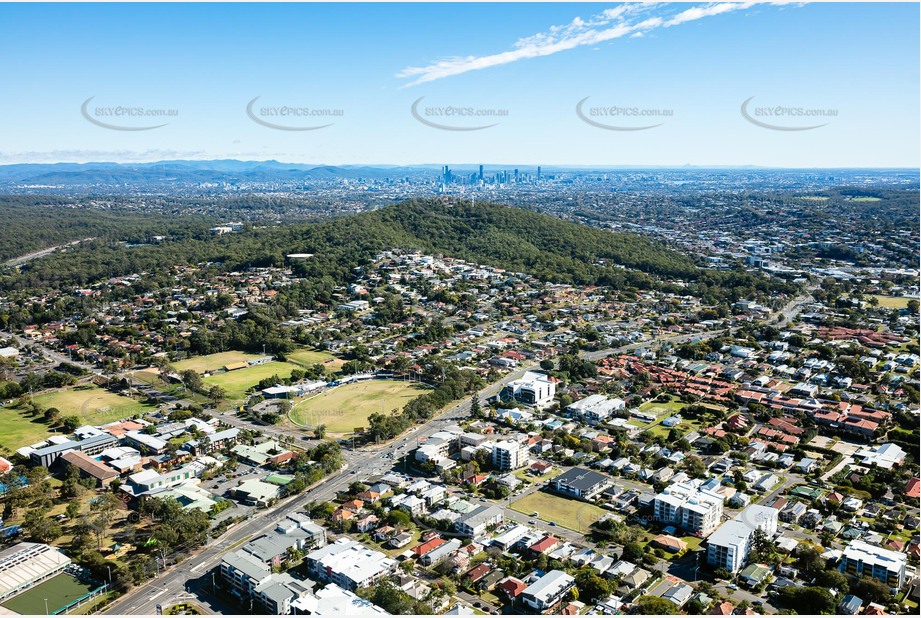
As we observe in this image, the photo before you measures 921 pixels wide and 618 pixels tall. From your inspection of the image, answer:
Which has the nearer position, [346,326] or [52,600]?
[52,600]

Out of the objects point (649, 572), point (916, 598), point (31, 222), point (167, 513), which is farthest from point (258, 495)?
point (31, 222)

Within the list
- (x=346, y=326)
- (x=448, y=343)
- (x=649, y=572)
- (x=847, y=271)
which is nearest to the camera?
(x=649, y=572)

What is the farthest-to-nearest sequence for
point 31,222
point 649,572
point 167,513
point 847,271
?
point 31,222 < point 847,271 < point 167,513 < point 649,572

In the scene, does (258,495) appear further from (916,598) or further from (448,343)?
(448,343)

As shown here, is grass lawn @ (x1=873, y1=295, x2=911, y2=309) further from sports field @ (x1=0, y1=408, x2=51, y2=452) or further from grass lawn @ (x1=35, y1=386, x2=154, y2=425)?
sports field @ (x1=0, y1=408, x2=51, y2=452)

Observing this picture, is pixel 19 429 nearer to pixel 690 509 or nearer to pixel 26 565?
pixel 26 565
